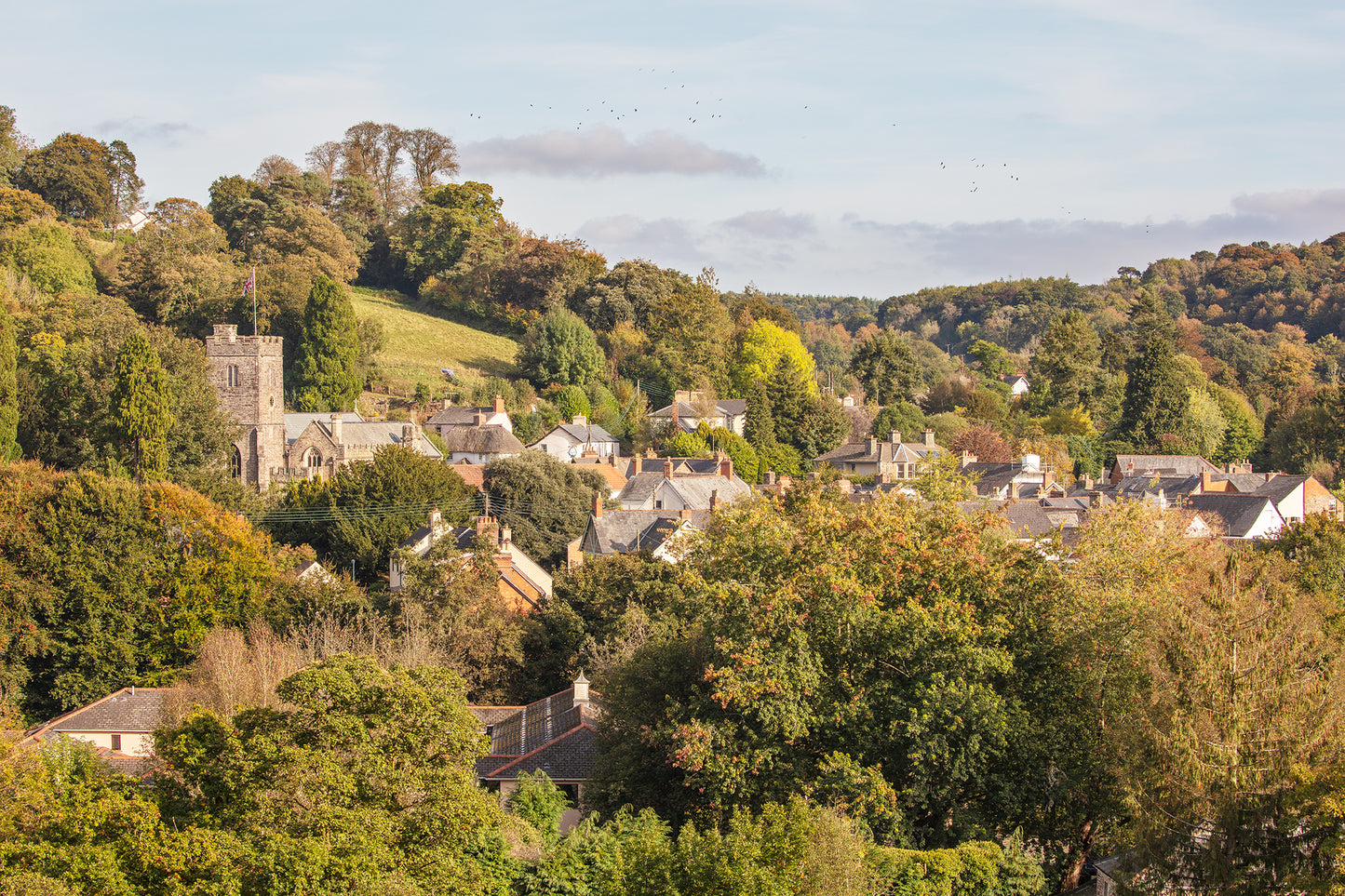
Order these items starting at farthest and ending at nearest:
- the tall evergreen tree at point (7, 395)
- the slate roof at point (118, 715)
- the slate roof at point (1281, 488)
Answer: the slate roof at point (1281, 488), the tall evergreen tree at point (7, 395), the slate roof at point (118, 715)

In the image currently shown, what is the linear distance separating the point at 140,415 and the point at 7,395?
5.54 m

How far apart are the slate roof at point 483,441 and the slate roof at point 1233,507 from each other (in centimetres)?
3144

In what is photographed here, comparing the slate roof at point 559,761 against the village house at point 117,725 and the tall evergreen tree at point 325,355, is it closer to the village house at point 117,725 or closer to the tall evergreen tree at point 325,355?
the village house at point 117,725

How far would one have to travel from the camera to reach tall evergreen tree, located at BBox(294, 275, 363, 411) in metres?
62.4

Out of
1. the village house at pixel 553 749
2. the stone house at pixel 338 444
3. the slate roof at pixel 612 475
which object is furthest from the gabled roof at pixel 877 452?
the village house at pixel 553 749

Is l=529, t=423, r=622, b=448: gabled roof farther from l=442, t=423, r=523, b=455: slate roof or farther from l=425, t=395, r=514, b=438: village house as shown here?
l=442, t=423, r=523, b=455: slate roof

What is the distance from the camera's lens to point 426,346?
258 feet

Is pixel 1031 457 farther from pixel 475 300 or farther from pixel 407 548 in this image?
pixel 475 300

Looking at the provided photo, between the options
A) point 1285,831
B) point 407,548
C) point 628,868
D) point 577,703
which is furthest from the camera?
point 407,548

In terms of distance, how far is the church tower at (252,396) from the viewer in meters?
52.8

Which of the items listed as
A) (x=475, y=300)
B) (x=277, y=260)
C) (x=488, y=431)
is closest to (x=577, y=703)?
(x=488, y=431)

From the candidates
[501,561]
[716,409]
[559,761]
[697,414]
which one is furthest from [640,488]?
[559,761]

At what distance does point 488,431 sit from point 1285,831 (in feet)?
159

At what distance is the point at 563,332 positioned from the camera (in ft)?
238
